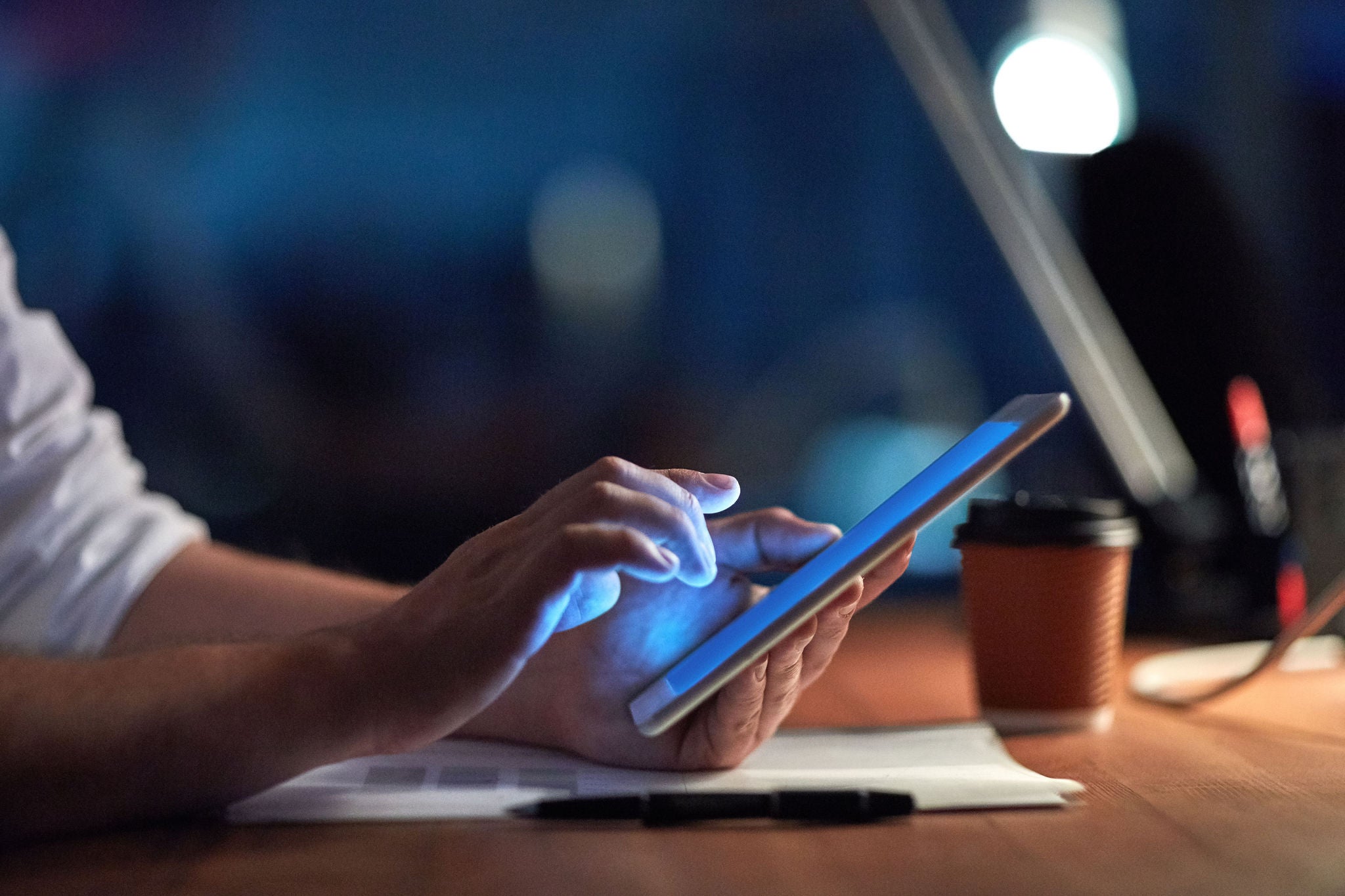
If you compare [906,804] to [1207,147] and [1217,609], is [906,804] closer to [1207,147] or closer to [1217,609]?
[1217,609]

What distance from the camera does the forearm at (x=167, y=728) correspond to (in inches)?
15.2

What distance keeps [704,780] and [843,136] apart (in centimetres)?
186

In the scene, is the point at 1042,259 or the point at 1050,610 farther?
the point at 1042,259

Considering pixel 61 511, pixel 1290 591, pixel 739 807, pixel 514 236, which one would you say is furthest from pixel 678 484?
pixel 514 236

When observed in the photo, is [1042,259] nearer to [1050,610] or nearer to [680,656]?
[1050,610]

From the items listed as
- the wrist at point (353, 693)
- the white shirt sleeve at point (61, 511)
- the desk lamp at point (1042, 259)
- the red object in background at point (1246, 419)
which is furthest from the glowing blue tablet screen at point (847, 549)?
the red object in background at point (1246, 419)

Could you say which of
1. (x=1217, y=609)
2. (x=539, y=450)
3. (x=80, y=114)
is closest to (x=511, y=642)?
(x=1217, y=609)

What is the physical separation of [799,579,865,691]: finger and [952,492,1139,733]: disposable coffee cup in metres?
0.16

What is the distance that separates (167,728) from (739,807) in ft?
0.71

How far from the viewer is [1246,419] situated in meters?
1.02

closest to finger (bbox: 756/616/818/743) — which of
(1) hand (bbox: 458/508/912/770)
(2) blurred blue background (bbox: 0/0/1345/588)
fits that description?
(1) hand (bbox: 458/508/912/770)

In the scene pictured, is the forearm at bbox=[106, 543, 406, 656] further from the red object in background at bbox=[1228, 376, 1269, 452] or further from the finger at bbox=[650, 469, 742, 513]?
the red object in background at bbox=[1228, 376, 1269, 452]

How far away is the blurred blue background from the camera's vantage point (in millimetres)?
1869

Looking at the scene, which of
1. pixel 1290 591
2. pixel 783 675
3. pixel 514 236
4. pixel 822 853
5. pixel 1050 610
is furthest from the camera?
pixel 514 236
